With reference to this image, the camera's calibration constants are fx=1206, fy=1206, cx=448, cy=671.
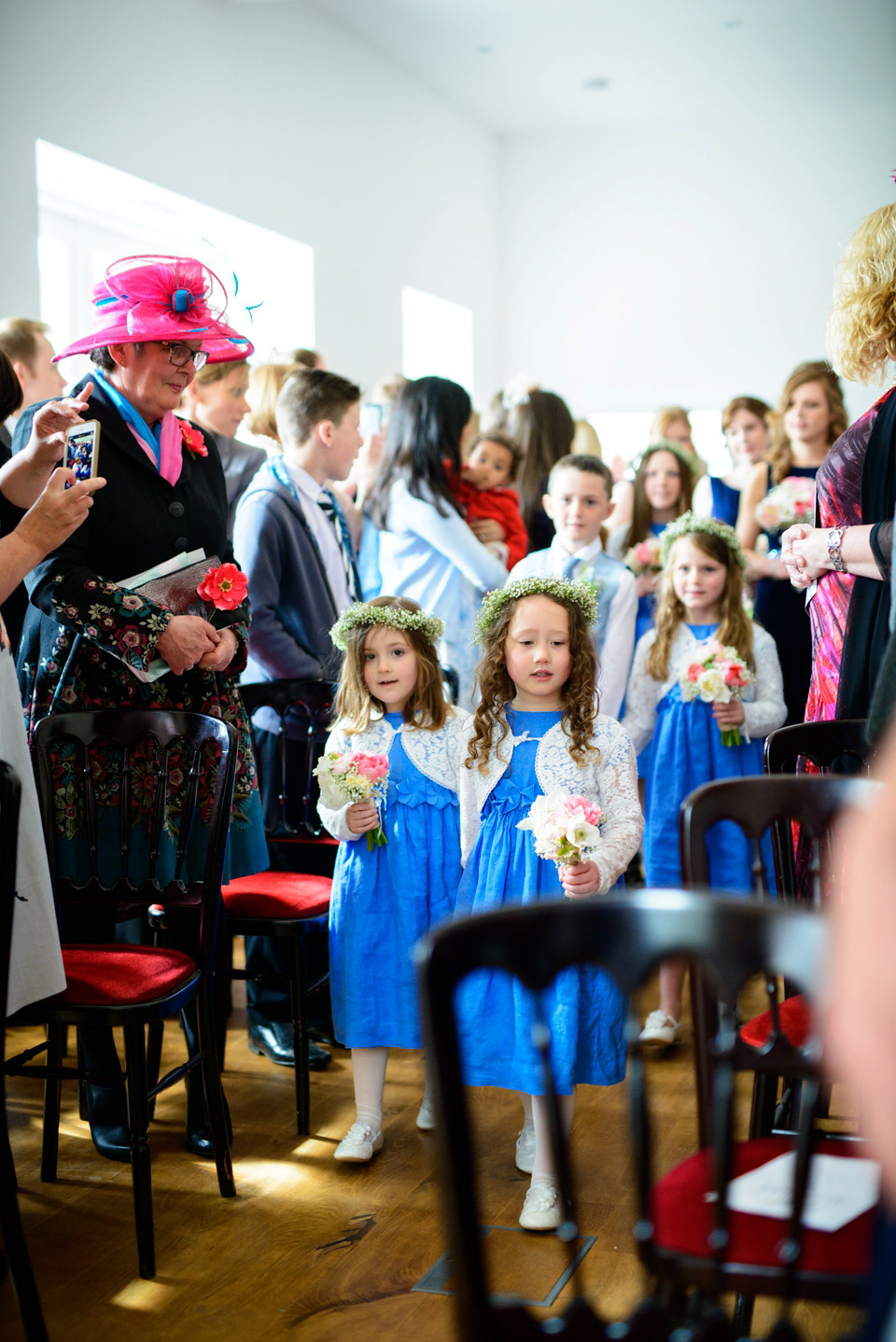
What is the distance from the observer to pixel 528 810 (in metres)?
2.57

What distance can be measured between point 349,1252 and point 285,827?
4.10 feet

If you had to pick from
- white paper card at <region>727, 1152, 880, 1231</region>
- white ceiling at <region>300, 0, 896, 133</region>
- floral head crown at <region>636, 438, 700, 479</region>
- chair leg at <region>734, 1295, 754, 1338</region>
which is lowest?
chair leg at <region>734, 1295, 754, 1338</region>

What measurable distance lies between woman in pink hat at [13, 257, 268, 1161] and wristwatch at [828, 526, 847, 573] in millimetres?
1308

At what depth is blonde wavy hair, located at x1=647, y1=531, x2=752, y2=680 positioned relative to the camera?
3.48 m

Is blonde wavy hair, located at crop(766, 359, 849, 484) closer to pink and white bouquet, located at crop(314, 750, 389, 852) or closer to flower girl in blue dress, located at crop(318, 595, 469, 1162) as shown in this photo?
flower girl in blue dress, located at crop(318, 595, 469, 1162)

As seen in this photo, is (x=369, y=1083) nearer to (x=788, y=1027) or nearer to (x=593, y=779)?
(x=593, y=779)

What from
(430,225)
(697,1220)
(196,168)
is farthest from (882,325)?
(430,225)

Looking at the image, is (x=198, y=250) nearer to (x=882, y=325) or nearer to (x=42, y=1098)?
(x=882, y=325)

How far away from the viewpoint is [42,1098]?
3.05m

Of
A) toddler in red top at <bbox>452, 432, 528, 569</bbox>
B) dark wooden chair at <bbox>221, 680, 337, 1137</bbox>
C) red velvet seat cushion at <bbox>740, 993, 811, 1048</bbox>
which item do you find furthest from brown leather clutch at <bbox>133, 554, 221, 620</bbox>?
toddler in red top at <bbox>452, 432, 528, 569</bbox>

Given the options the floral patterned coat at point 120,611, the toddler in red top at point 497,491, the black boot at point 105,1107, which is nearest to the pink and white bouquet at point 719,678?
the toddler in red top at point 497,491

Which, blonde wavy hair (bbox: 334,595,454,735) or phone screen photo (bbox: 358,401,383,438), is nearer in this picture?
blonde wavy hair (bbox: 334,595,454,735)

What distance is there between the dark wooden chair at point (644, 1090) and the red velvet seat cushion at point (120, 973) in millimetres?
1188

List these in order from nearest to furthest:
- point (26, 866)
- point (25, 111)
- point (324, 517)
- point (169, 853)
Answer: point (26, 866) < point (169, 853) < point (324, 517) < point (25, 111)
